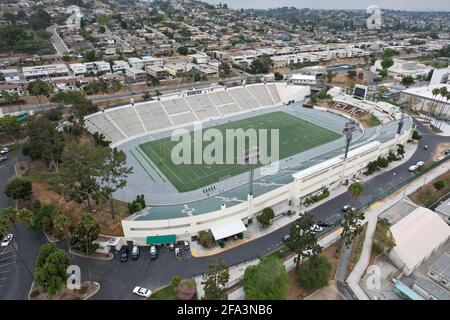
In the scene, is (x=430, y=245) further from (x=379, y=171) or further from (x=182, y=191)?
(x=182, y=191)

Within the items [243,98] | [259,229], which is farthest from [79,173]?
[243,98]

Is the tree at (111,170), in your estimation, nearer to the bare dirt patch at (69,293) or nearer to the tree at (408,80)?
the bare dirt patch at (69,293)

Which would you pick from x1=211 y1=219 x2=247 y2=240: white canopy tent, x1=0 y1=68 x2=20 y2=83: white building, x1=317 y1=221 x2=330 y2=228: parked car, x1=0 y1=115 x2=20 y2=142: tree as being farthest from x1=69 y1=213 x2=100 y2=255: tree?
x1=0 y1=68 x2=20 y2=83: white building

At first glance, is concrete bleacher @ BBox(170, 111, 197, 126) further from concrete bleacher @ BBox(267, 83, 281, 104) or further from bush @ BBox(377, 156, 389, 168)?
bush @ BBox(377, 156, 389, 168)

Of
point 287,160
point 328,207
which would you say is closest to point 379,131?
point 287,160

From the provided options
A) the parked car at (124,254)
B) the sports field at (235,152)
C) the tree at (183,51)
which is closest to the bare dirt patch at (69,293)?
the parked car at (124,254)

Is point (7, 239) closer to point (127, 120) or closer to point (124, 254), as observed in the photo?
point (124, 254)

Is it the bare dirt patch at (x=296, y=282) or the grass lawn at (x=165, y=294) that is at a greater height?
the grass lawn at (x=165, y=294)
